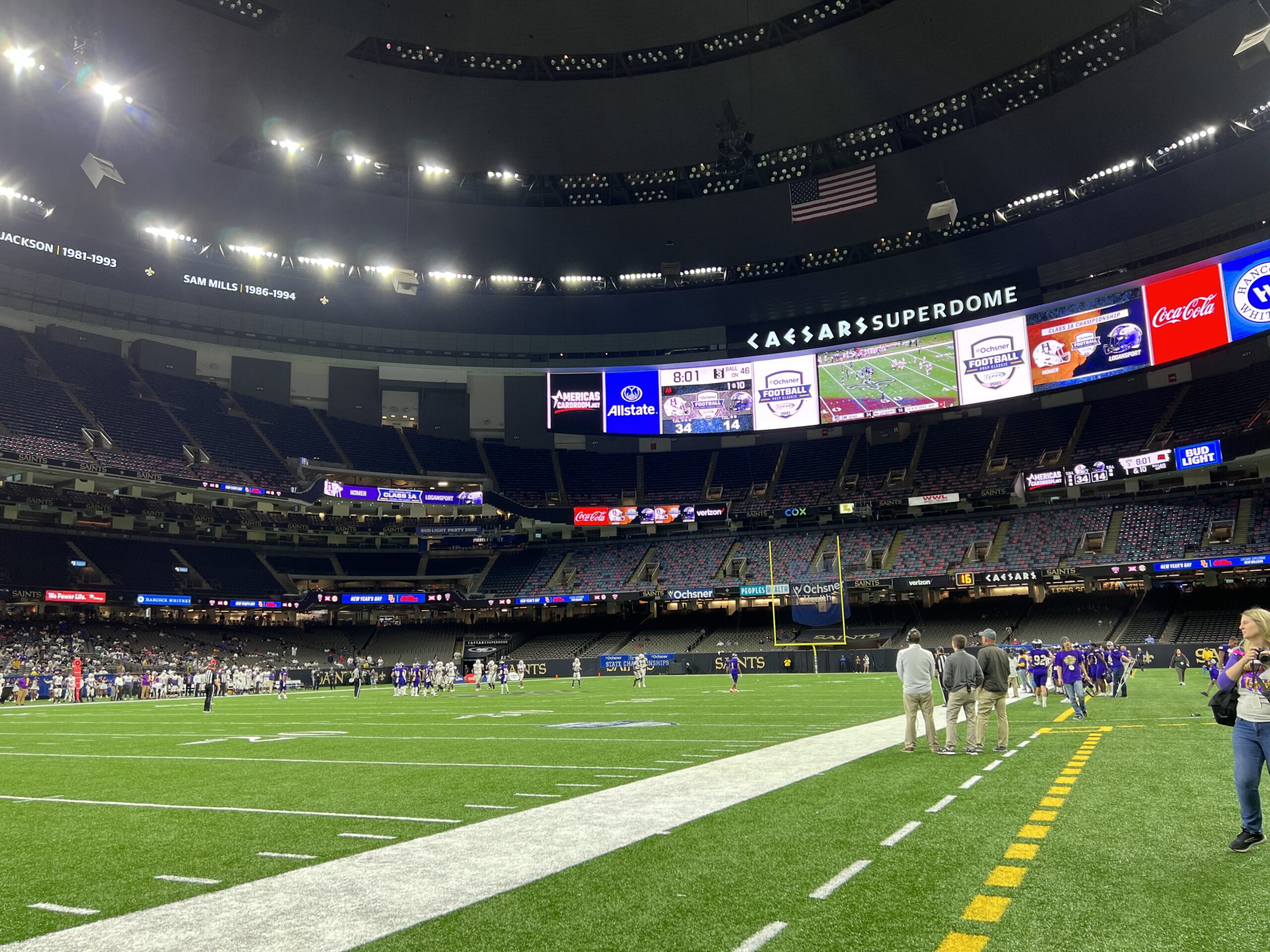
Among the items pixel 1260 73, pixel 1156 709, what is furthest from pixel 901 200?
pixel 1156 709

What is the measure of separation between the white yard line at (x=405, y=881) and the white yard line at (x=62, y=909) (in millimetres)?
281

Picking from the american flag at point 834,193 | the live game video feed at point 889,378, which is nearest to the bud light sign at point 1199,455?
the live game video feed at point 889,378

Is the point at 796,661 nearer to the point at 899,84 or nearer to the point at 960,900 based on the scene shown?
the point at 899,84

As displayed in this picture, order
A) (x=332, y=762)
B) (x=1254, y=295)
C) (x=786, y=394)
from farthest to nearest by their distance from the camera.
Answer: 1. (x=786, y=394)
2. (x=1254, y=295)
3. (x=332, y=762)

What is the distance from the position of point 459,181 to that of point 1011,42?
26233mm

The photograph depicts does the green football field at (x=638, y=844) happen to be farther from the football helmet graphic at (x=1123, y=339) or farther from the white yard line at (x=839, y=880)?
the football helmet graphic at (x=1123, y=339)

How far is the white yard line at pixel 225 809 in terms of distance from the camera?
7.34 m

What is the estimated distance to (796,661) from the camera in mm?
42688

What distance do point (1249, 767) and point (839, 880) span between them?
2.93 meters

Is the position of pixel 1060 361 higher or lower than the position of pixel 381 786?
higher

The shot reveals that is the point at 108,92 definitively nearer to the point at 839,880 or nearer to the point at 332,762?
the point at 332,762

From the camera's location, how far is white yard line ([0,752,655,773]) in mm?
10398

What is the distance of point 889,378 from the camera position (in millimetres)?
48094

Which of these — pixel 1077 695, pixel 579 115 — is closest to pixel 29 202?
pixel 579 115
